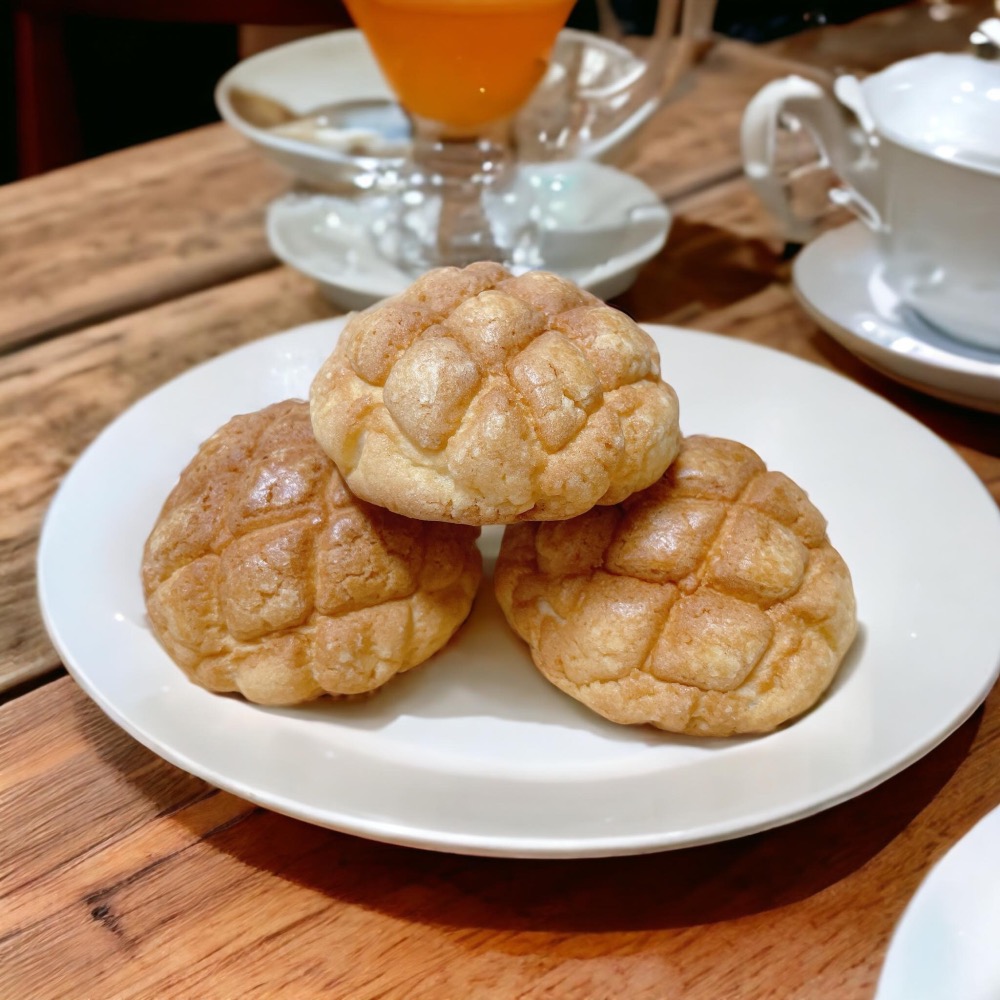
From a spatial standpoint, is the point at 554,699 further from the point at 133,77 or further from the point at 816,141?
the point at 133,77

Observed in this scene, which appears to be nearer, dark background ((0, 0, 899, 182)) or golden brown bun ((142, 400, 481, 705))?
golden brown bun ((142, 400, 481, 705))

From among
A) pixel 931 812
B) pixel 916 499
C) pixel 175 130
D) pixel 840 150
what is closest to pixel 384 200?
pixel 840 150

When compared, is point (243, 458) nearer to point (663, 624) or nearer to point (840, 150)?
point (663, 624)

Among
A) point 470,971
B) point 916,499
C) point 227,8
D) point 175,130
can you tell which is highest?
point 227,8

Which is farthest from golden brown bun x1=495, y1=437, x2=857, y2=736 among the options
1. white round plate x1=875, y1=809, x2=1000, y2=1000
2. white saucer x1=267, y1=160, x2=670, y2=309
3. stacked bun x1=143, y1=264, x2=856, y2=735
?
white saucer x1=267, y1=160, x2=670, y2=309

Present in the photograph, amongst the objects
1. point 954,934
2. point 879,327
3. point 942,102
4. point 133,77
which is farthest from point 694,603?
point 133,77

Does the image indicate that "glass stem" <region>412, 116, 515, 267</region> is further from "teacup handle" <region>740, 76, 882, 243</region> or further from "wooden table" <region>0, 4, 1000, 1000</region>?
"wooden table" <region>0, 4, 1000, 1000</region>
